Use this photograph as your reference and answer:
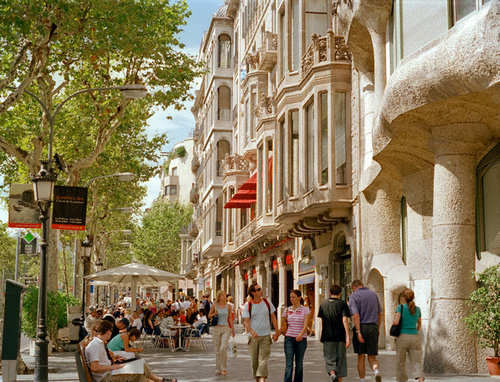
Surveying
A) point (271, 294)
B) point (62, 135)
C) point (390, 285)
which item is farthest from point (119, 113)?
point (271, 294)

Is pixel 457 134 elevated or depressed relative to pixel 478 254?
elevated

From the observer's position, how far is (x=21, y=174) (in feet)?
111

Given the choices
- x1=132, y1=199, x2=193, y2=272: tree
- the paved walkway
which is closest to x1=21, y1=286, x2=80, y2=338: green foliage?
the paved walkway

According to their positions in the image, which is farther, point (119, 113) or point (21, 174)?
point (21, 174)

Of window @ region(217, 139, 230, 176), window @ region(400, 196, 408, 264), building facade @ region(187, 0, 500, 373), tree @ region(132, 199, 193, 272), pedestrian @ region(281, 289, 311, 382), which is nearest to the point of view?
pedestrian @ region(281, 289, 311, 382)

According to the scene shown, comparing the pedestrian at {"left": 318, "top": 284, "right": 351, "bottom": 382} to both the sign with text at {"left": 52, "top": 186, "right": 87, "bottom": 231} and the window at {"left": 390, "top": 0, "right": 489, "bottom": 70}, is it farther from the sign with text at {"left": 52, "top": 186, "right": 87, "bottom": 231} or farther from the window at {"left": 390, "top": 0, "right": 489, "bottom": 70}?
the sign with text at {"left": 52, "top": 186, "right": 87, "bottom": 231}

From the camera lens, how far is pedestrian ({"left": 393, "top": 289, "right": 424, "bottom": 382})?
11.6 metres

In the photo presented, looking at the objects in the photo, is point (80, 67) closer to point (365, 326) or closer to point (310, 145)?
point (310, 145)

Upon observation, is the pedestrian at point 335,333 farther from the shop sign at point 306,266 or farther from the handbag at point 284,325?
the shop sign at point 306,266

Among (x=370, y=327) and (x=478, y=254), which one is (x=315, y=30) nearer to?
(x=478, y=254)

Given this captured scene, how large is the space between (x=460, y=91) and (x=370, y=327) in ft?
15.5

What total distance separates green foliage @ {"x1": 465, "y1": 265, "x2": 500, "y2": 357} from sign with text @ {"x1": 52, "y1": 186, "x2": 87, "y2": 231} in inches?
395

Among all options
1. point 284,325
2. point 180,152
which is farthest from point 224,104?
point 180,152

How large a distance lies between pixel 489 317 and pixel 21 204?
12.5m
